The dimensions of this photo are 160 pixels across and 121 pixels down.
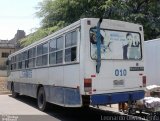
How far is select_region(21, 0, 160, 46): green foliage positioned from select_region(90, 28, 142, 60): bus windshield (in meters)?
13.0

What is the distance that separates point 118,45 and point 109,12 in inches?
550

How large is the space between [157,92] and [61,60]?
3365mm

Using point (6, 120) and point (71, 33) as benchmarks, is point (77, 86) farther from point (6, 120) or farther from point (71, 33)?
point (6, 120)

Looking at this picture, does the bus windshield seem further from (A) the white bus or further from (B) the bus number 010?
(B) the bus number 010

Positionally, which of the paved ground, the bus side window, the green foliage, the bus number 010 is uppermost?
the green foliage

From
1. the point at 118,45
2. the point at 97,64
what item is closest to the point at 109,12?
the point at 118,45

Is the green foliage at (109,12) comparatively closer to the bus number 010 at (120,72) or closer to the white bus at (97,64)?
the white bus at (97,64)

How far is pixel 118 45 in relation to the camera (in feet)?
33.5

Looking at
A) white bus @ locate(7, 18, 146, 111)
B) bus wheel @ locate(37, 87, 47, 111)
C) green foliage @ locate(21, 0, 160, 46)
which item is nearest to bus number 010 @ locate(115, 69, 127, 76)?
white bus @ locate(7, 18, 146, 111)

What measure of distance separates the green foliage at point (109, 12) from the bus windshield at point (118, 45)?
1300 cm

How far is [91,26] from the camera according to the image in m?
9.72

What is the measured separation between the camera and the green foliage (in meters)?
23.7

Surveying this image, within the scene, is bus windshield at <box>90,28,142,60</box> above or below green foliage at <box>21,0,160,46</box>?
below

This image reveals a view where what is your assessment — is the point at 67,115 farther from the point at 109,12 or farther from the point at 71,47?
the point at 109,12
